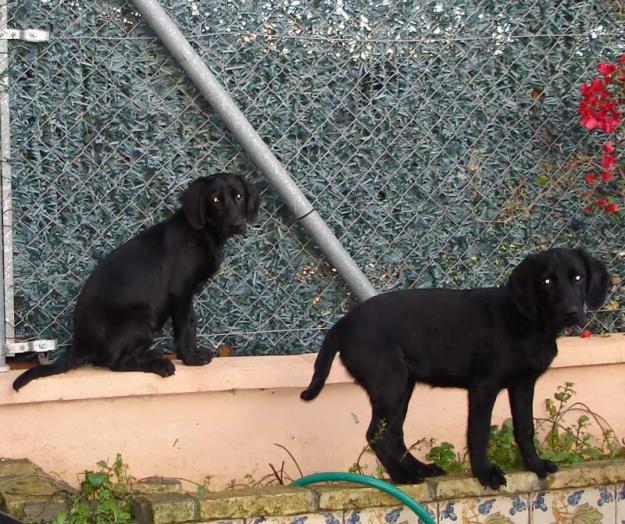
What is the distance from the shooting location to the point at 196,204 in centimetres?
496

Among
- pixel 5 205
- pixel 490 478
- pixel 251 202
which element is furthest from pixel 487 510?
pixel 5 205

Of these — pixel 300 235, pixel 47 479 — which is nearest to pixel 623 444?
pixel 300 235

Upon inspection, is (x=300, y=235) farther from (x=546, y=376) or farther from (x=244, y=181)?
(x=546, y=376)

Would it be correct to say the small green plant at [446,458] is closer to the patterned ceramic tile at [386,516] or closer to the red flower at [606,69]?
the patterned ceramic tile at [386,516]

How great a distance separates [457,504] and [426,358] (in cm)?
58

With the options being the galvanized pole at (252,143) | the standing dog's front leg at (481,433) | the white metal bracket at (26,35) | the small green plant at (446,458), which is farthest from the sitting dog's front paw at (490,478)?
the white metal bracket at (26,35)

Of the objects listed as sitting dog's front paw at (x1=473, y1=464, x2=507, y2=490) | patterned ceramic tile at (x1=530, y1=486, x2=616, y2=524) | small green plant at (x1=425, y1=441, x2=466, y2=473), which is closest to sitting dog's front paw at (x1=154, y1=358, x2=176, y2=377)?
small green plant at (x1=425, y1=441, x2=466, y2=473)

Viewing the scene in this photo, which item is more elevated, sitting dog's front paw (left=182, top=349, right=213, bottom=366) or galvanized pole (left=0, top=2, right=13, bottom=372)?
galvanized pole (left=0, top=2, right=13, bottom=372)

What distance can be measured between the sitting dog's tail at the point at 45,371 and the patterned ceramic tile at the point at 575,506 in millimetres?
1961

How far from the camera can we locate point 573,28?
5.85m

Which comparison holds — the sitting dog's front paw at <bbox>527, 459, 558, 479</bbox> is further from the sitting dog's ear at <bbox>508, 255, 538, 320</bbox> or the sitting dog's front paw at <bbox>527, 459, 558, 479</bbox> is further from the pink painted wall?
the pink painted wall

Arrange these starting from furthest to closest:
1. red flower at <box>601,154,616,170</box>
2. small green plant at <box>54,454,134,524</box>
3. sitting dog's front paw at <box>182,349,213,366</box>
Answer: red flower at <box>601,154,616,170</box>, sitting dog's front paw at <box>182,349,213,366</box>, small green plant at <box>54,454,134,524</box>

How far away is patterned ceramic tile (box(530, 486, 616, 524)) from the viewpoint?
4656mm

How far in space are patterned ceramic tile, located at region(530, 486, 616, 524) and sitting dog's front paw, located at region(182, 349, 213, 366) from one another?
1.48 metres
